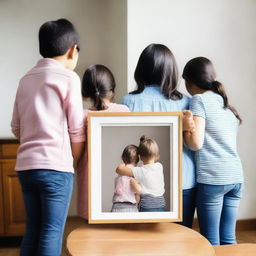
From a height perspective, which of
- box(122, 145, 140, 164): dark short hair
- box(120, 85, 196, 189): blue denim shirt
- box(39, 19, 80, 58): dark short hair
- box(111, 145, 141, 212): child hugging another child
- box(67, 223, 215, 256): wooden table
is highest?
box(39, 19, 80, 58): dark short hair

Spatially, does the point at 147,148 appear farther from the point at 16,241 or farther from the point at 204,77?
the point at 16,241

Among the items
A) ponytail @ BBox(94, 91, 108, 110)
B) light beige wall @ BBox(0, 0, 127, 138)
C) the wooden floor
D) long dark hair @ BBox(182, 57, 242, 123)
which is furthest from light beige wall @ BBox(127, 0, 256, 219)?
ponytail @ BBox(94, 91, 108, 110)

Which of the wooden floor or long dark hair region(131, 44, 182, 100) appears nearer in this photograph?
long dark hair region(131, 44, 182, 100)

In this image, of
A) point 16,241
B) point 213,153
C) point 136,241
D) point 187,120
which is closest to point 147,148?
point 187,120

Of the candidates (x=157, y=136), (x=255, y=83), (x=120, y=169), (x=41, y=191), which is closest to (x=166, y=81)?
(x=157, y=136)

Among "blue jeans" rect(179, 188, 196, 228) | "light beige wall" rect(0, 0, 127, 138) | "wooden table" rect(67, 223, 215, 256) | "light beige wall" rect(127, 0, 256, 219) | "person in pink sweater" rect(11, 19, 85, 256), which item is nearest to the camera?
"wooden table" rect(67, 223, 215, 256)

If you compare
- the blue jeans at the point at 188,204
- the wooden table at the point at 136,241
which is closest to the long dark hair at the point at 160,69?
the blue jeans at the point at 188,204

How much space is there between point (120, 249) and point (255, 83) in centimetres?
204

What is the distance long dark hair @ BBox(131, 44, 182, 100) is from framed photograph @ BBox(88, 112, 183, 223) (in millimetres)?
280

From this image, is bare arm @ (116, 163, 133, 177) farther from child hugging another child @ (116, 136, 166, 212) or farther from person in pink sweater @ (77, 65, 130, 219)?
person in pink sweater @ (77, 65, 130, 219)

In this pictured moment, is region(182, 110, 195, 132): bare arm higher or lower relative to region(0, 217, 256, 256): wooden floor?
higher

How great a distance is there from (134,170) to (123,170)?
3 centimetres

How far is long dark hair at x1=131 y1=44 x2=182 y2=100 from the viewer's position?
1.33m

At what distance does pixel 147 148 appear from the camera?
3.62 feet
